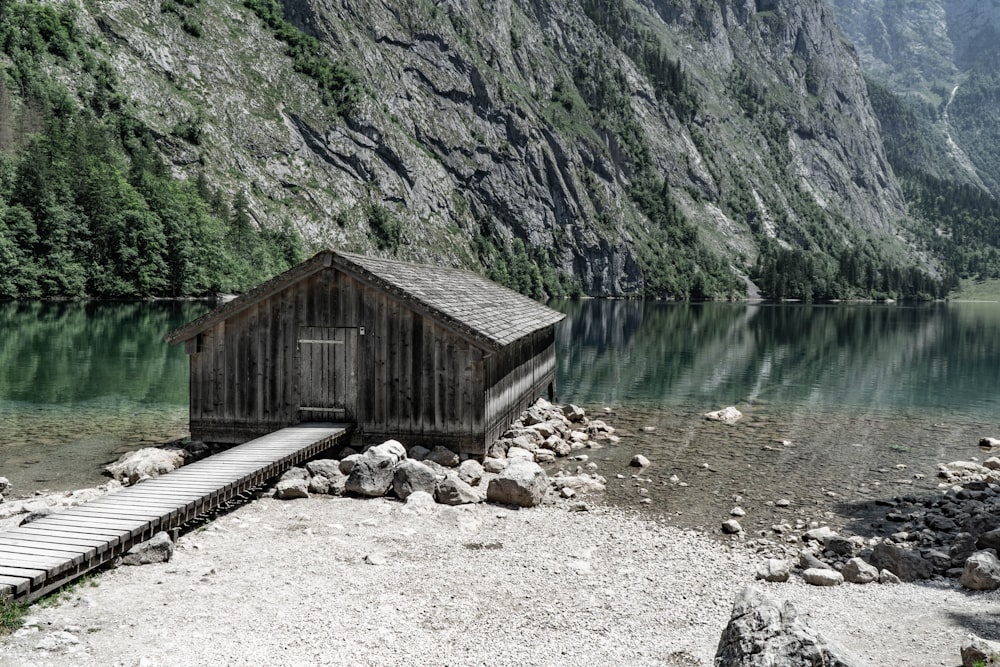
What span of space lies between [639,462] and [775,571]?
8.96 m

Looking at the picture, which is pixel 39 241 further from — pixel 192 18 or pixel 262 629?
pixel 262 629

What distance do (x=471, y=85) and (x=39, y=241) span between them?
116736mm

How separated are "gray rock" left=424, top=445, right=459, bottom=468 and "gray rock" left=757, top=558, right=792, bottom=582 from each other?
A: 780 centimetres

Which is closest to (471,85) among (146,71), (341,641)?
(146,71)

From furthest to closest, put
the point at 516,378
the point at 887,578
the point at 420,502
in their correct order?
the point at 516,378
the point at 420,502
the point at 887,578

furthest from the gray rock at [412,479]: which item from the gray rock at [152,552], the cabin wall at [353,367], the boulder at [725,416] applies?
the boulder at [725,416]

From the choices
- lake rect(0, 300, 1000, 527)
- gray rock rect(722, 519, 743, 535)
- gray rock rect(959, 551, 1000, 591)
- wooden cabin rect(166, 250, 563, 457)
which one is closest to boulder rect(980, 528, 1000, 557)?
gray rock rect(959, 551, 1000, 591)

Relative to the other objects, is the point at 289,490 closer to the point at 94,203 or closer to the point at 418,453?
the point at 418,453

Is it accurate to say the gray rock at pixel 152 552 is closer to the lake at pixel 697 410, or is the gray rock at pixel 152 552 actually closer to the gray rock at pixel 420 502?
the gray rock at pixel 420 502

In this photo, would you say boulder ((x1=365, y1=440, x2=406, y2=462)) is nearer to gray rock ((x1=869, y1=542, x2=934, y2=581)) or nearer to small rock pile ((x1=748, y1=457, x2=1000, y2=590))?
small rock pile ((x1=748, y1=457, x2=1000, y2=590))

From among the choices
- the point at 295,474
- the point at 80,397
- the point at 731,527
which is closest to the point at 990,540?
the point at 731,527

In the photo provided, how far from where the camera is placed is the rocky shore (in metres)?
8.25

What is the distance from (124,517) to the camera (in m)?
11.2

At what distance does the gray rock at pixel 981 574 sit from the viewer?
10.7 metres
